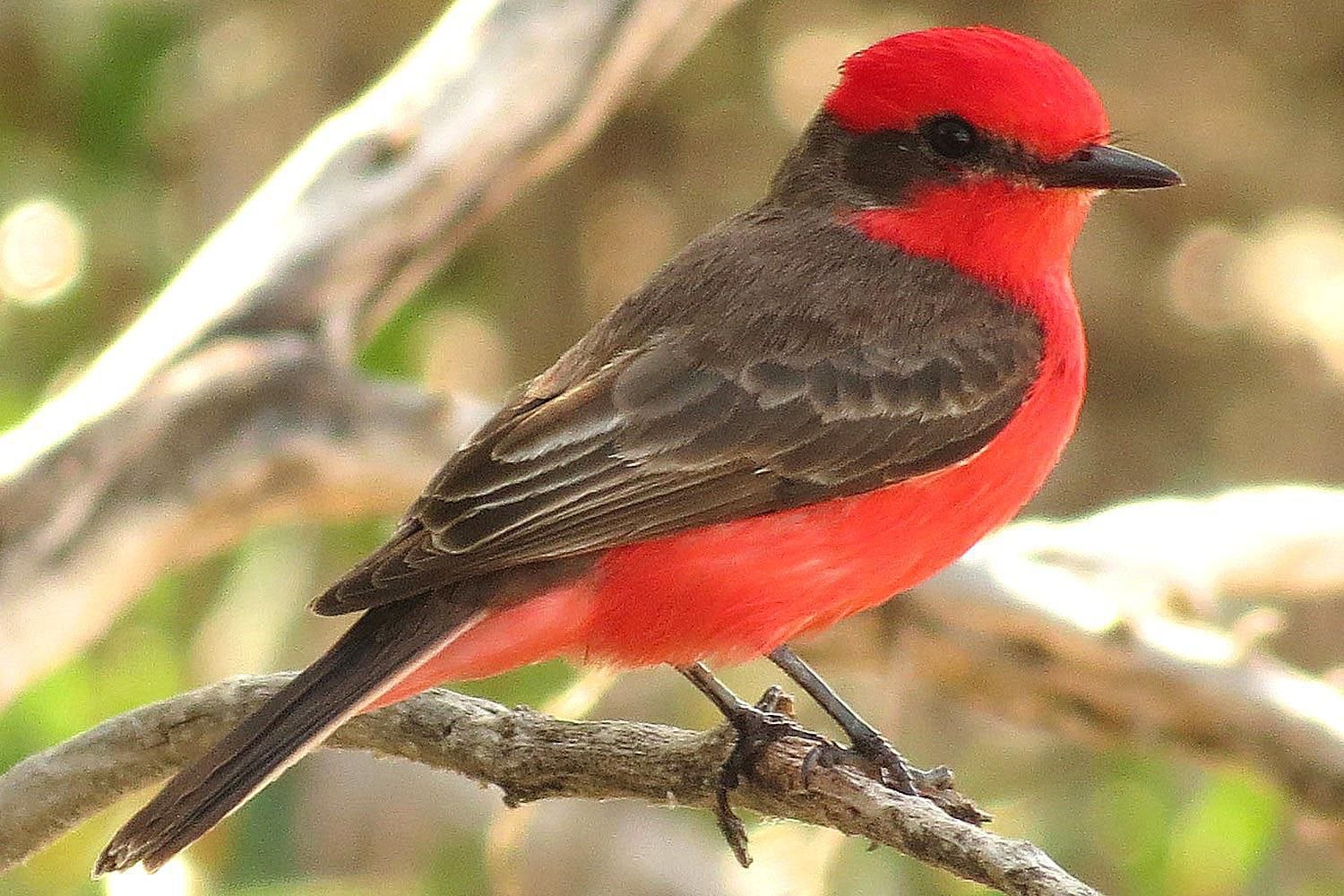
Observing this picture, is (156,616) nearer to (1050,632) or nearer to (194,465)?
(194,465)

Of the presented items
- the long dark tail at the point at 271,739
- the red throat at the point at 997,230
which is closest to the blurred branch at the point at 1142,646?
the red throat at the point at 997,230

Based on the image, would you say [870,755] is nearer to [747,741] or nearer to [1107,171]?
[747,741]

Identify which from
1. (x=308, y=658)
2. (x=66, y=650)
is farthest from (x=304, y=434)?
(x=308, y=658)

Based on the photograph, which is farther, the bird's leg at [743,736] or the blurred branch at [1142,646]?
the blurred branch at [1142,646]

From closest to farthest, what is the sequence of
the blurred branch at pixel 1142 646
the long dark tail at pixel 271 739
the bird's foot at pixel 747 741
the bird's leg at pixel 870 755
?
the long dark tail at pixel 271 739 < the bird's leg at pixel 870 755 < the bird's foot at pixel 747 741 < the blurred branch at pixel 1142 646

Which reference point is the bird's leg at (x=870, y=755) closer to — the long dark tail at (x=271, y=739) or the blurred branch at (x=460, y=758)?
the blurred branch at (x=460, y=758)

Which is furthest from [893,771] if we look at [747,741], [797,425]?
[797,425]
